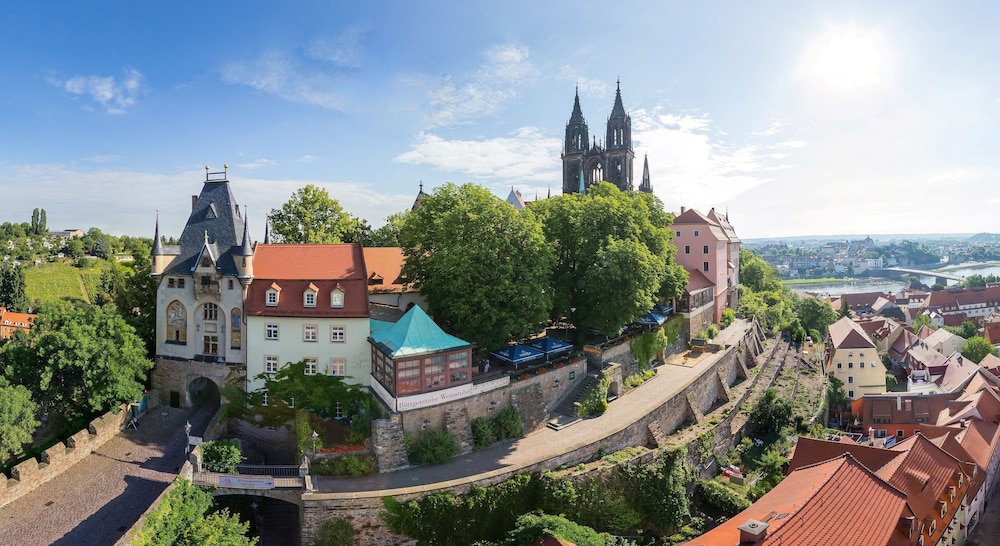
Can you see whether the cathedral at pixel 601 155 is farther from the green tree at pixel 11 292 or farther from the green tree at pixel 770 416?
the green tree at pixel 11 292

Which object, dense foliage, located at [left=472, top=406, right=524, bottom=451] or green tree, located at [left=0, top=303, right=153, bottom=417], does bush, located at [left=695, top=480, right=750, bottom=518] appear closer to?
dense foliage, located at [left=472, top=406, right=524, bottom=451]

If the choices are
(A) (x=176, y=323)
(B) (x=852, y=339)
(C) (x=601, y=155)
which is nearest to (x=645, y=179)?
(C) (x=601, y=155)

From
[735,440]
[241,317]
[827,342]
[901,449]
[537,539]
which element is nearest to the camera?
[537,539]

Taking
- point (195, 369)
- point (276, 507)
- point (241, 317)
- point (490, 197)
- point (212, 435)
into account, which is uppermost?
Result: point (490, 197)

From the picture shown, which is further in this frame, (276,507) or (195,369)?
(195,369)

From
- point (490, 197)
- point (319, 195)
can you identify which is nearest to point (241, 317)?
point (490, 197)

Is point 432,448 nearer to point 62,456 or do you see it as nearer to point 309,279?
point 309,279

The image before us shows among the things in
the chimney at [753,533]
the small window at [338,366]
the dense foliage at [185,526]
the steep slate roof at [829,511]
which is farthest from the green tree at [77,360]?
the chimney at [753,533]

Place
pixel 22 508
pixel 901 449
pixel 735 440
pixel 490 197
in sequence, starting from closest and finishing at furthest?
pixel 22 508 < pixel 901 449 < pixel 490 197 < pixel 735 440

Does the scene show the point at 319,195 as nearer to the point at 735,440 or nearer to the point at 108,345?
the point at 108,345
